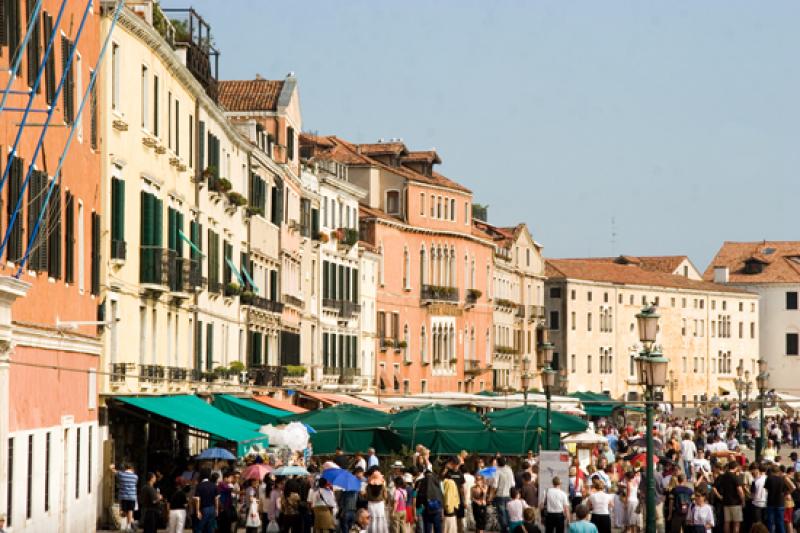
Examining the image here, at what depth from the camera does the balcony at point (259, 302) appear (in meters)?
52.7

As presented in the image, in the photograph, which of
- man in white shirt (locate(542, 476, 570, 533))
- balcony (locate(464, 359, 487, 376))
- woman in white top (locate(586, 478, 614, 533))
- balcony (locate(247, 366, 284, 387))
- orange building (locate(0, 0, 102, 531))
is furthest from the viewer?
balcony (locate(464, 359, 487, 376))

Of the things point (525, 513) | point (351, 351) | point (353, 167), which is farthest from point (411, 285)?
point (525, 513)

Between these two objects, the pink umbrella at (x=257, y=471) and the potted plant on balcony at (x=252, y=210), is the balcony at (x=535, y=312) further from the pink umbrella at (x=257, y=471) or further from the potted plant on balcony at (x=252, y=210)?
the pink umbrella at (x=257, y=471)

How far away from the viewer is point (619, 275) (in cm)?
12950

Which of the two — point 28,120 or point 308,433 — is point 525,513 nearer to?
point 28,120

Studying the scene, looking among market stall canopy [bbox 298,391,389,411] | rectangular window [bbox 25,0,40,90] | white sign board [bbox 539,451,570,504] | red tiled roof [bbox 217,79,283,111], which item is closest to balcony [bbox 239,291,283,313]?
market stall canopy [bbox 298,391,389,411]

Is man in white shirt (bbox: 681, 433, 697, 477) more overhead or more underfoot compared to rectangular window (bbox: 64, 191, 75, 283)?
more underfoot

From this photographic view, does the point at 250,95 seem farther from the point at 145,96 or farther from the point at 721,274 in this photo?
the point at 721,274

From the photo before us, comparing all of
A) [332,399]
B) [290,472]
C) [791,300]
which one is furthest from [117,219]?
[791,300]

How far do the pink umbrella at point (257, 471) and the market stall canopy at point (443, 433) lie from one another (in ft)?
16.3

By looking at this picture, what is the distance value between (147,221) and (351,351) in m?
37.9

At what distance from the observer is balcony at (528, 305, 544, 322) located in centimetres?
11019

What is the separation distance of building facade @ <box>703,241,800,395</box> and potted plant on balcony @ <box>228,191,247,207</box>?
320 feet

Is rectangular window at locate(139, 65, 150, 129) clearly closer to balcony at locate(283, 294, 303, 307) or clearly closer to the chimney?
balcony at locate(283, 294, 303, 307)
